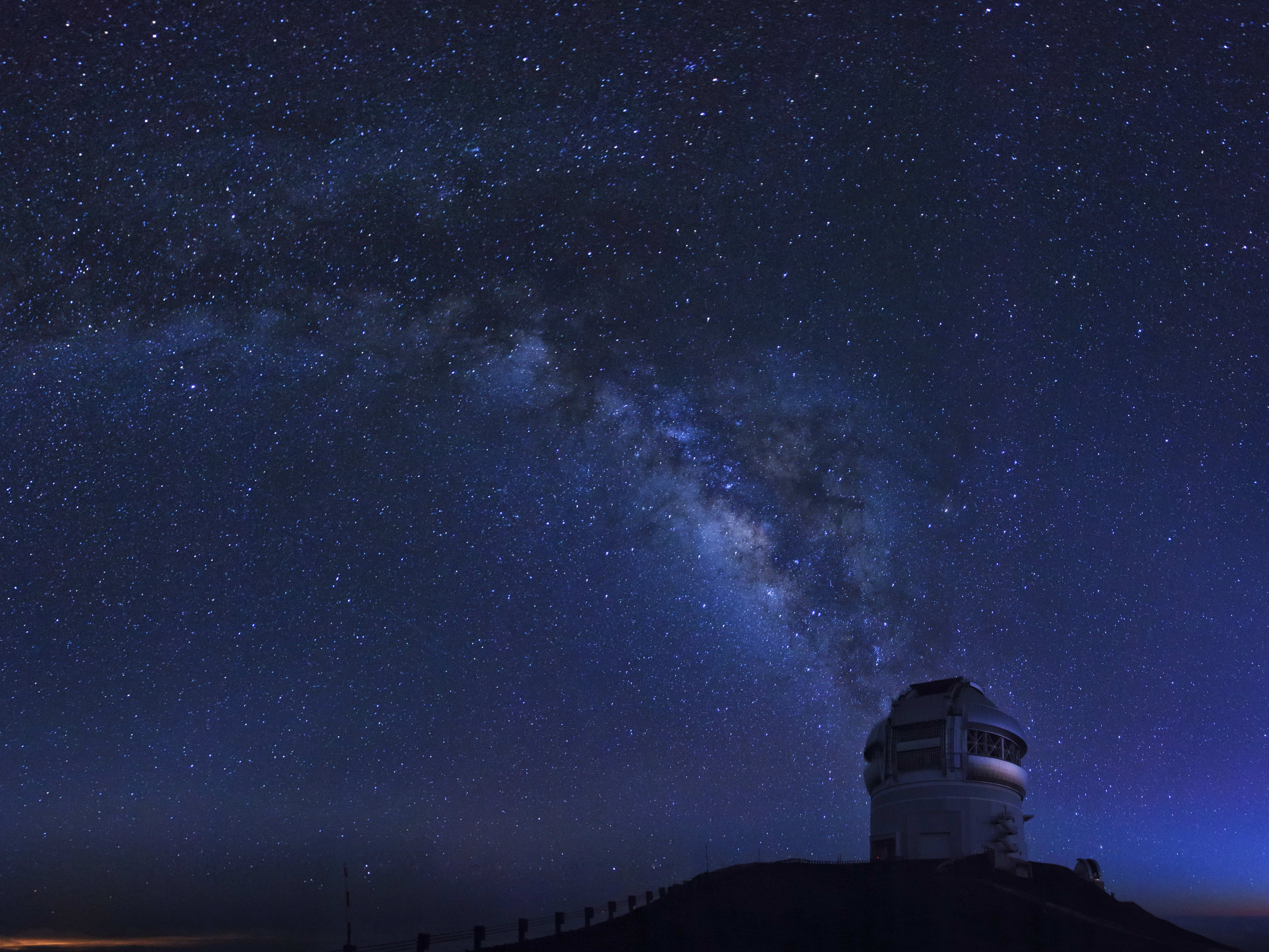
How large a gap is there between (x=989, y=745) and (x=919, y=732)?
3145mm

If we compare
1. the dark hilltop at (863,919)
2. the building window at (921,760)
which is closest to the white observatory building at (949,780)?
the building window at (921,760)

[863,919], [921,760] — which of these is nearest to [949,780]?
[921,760]

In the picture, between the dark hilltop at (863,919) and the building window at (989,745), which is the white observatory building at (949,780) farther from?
the dark hilltop at (863,919)

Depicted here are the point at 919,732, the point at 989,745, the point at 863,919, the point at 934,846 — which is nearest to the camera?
the point at 863,919

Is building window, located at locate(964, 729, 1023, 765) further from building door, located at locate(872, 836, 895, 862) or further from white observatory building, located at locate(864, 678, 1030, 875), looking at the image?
building door, located at locate(872, 836, 895, 862)

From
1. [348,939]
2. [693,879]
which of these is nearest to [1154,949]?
[693,879]

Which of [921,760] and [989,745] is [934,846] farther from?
[989,745]

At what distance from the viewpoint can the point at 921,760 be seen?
4112 centimetres

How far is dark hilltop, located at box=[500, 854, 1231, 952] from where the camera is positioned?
89.4 ft

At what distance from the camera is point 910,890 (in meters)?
30.7

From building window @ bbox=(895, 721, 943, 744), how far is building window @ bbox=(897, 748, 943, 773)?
0.49m

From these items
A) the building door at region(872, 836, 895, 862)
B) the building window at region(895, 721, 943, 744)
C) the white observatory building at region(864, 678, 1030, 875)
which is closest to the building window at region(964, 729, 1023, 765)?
the white observatory building at region(864, 678, 1030, 875)

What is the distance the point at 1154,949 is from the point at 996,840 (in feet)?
42.6

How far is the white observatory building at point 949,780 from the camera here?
39562mm
